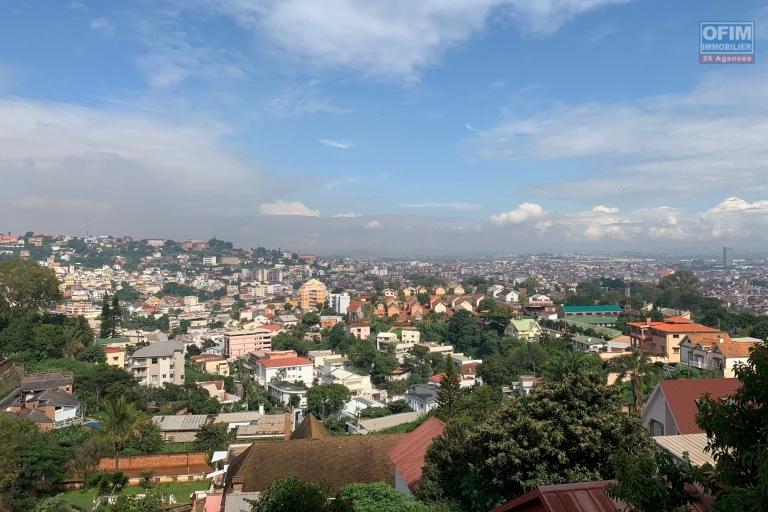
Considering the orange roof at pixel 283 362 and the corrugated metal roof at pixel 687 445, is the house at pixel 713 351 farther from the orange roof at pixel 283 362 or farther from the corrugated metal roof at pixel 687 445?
the orange roof at pixel 283 362

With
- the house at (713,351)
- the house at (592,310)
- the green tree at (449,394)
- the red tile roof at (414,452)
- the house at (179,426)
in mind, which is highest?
the red tile roof at (414,452)

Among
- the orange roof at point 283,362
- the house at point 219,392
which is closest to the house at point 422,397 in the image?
the house at point 219,392

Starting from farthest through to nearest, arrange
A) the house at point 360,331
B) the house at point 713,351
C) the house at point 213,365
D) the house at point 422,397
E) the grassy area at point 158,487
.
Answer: the house at point 360,331, the house at point 213,365, the house at point 422,397, the house at point 713,351, the grassy area at point 158,487

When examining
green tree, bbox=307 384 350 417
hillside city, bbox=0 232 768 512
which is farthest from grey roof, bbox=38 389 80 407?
green tree, bbox=307 384 350 417

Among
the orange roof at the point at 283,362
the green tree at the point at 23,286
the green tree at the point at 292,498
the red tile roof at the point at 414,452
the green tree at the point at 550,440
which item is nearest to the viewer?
the green tree at the point at 292,498

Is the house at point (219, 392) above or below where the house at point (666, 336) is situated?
below

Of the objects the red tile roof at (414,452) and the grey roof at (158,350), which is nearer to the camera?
the red tile roof at (414,452)
